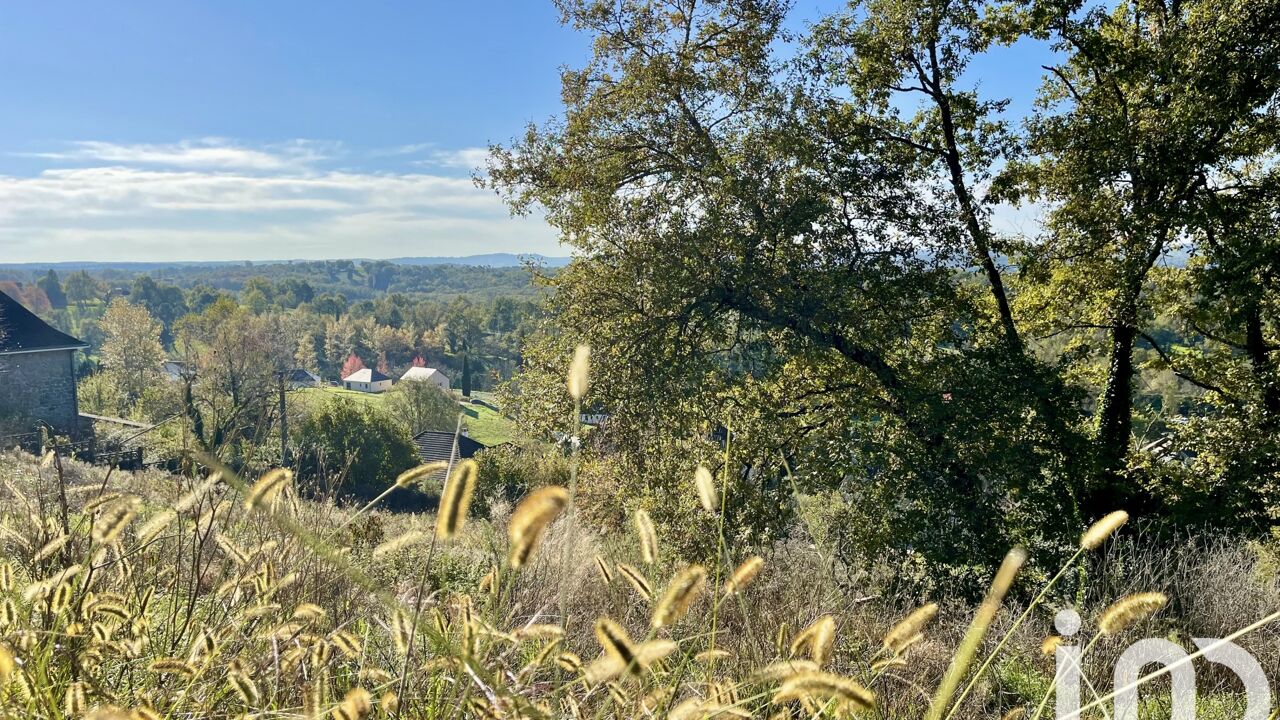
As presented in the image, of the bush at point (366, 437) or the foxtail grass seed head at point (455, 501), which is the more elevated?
the foxtail grass seed head at point (455, 501)

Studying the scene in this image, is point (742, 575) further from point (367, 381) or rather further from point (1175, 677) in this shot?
point (367, 381)

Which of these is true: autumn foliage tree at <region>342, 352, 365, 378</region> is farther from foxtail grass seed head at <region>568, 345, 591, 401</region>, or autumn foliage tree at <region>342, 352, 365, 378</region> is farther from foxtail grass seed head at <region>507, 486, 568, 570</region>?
foxtail grass seed head at <region>507, 486, 568, 570</region>

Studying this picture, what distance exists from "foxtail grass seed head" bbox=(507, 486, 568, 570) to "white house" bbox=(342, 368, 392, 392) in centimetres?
8378

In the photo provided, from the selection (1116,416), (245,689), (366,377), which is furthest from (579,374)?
(366,377)

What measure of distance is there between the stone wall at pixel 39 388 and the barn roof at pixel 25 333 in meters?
0.24

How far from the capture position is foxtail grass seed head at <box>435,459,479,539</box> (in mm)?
984

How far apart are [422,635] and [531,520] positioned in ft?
4.70

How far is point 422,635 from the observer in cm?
213

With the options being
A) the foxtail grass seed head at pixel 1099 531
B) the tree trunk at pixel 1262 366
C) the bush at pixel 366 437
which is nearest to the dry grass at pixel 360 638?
the foxtail grass seed head at pixel 1099 531

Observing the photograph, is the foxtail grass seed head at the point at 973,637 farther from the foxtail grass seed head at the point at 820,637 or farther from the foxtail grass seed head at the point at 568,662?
the foxtail grass seed head at the point at 568,662

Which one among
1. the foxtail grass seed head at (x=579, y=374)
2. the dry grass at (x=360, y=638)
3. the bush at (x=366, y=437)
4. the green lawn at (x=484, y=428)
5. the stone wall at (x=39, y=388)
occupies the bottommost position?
the green lawn at (x=484, y=428)

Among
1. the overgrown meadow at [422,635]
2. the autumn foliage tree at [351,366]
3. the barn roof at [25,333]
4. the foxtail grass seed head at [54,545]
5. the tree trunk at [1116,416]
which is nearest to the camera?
the overgrown meadow at [422,635]

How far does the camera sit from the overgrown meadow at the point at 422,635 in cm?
108

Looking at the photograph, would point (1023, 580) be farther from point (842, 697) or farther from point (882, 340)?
point (842, 697)
